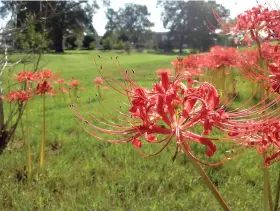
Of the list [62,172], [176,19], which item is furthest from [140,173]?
[176,19]

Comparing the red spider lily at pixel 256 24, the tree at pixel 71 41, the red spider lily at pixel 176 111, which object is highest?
the red spider lily at pixel 256 24

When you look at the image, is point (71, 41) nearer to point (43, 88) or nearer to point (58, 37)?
point (58, 37)

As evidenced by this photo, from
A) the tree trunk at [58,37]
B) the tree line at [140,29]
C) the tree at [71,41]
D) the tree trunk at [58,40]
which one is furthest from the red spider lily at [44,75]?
the tree at [71,41]

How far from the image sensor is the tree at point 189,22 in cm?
4994

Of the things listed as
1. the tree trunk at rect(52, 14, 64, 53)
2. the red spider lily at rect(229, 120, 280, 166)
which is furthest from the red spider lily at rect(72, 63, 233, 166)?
the tree trunk at rect(52, 14, 64, 53)

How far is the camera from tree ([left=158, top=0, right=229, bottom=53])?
164 ft

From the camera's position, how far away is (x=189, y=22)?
2172 inches

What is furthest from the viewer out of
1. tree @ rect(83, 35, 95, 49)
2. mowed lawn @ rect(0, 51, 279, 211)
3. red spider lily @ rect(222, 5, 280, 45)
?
tree @ rect(83, 35, 95, 49)

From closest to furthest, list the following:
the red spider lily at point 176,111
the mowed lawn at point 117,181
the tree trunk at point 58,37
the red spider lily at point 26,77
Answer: the red spider lily at point 176,111, the mowed lawn at point 117,181, the red spider lily at point 26,77, the tree trunk at point 58,37

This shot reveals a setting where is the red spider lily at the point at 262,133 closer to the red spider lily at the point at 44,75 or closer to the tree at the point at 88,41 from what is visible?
the red spider lily at the point at 44,75

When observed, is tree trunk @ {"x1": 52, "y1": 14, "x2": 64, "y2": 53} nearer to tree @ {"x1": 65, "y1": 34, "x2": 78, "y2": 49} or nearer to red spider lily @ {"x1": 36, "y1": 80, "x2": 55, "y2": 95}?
tree @ {"x1": 65, "y1": 34, "x2": 78, "y2": 49}

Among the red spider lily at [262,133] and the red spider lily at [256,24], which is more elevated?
the red spider lily at [256,24]

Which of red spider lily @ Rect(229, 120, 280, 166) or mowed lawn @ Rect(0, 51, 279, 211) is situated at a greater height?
red spider lily @ Rect(229, 120, 280, 166)

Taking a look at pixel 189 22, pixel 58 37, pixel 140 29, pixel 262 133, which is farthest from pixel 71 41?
pixel 262 133
